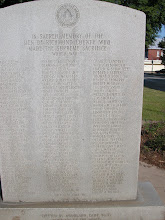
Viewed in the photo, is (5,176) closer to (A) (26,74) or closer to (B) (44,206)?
(B) (44,206)

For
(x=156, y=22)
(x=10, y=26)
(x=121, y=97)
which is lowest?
(x=121, y=97)

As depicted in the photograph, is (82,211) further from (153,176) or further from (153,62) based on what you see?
(153,62)

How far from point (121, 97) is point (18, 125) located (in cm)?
134

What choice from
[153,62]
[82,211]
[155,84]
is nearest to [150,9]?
[155,84]

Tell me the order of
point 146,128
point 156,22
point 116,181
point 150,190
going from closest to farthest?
1. point 116,181
2. point 150,190
3. point 146,128
4. point 156,22

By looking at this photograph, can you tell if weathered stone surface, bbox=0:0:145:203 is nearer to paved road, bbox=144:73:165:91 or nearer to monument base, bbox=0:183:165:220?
monument base, bbox=0:183:165:220

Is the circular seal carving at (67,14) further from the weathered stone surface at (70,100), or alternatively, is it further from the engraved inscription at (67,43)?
the engraved inscription at (67,43)

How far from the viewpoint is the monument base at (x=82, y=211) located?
2840 millimetres

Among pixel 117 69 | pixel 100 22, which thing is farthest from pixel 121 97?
pixel 100 22

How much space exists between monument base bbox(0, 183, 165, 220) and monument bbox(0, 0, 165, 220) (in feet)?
0.04

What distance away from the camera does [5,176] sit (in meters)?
2.86

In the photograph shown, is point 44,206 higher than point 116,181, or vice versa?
point 116,181

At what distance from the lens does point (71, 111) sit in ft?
8.80


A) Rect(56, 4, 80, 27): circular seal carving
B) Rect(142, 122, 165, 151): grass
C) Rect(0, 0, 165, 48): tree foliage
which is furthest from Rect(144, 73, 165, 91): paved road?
Rect(56, 4, 80, 27): circular seal carving
